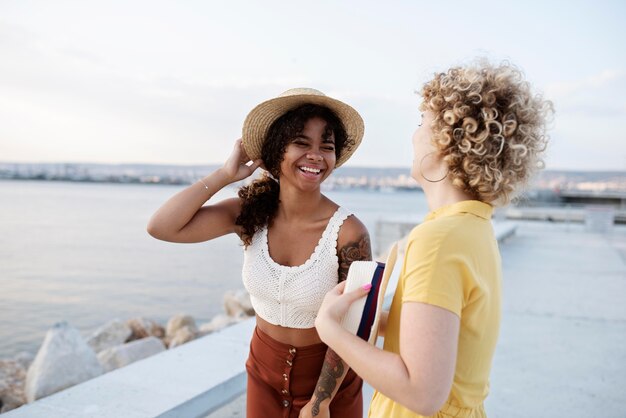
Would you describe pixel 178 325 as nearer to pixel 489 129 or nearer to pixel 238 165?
pixel 238 165

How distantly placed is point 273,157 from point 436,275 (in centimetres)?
114

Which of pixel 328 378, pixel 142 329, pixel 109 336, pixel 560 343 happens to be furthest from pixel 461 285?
pixel 142 329

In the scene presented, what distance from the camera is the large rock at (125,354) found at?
5824 millimetres

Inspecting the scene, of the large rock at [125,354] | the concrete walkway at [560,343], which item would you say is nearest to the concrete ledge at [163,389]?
the concrete walkway at [560,343]

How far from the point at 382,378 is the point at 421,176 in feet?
1.66

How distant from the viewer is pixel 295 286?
190 centimetres

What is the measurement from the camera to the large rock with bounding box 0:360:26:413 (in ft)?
15.8

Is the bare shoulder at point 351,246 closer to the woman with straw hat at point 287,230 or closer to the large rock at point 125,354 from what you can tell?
the woman with straw hat at point 287,230

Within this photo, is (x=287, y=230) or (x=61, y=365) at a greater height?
(x=287, y=230)

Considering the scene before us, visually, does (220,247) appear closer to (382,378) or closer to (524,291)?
(524,291)

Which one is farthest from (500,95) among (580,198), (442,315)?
(580,198)

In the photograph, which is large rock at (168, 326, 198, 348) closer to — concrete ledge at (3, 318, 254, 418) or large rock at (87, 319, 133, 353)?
large rock at (87, 319, 133, 353)

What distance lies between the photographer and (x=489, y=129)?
115cm

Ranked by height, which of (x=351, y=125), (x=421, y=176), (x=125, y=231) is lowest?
(x=125, y=231)
